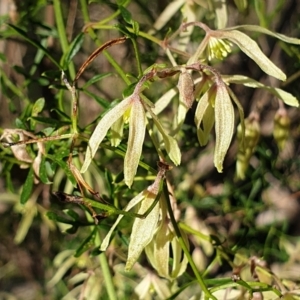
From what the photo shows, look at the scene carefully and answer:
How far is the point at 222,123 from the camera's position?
2.11 ft

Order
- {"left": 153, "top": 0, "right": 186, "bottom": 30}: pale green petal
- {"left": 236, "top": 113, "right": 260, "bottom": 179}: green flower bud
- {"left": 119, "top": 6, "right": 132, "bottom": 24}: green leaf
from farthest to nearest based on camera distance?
1. {"left": 153, "top": 0, "right": 186, "bottom": 30}: pale green petal
2. {"left": 236, "top": 113, "right": 260, "bottom": 179}: green flower bud
3. {"left": 119, "top": 6, "right": 132, "bottom": 24}: green leaf

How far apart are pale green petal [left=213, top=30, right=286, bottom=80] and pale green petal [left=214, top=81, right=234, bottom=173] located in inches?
2.4

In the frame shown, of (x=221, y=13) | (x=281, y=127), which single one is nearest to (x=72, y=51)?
(x=221, y=13)

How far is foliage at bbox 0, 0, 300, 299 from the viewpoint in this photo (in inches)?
25.2

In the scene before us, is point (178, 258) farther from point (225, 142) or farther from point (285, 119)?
point (285, 119)

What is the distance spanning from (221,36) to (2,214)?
0.88 metres

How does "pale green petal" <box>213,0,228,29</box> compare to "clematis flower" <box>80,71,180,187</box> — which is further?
"pale green petal" <box>213,0,228,29</box>

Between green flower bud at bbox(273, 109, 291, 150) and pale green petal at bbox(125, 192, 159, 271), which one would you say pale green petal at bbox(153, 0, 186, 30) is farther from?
pale green petal at bbox(125, 192, 159, 271)

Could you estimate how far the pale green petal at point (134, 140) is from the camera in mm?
605

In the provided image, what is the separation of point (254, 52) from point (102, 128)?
0.64ft

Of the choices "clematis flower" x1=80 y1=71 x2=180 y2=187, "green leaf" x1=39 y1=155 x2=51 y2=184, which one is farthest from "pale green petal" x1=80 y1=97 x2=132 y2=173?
"green leaf" x1=39 y1=155 x2=51 y2=184

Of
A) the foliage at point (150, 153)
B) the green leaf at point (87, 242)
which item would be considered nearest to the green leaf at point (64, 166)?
the foliage at point (150, 153)

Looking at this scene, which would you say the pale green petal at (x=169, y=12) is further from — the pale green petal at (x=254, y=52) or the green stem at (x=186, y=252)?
the green stem at (x=186, y=252)

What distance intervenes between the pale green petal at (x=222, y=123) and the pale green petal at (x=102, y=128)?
93 millimetres
